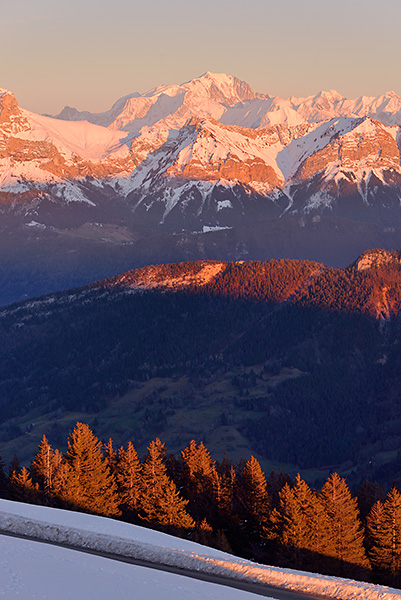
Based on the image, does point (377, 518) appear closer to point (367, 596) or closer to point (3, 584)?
point (367, 596)

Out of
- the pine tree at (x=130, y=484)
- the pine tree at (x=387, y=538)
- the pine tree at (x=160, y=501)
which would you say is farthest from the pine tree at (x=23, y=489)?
the pine tree at (x=387, y=538)

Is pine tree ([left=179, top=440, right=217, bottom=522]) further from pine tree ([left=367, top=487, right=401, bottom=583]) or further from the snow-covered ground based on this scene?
the snow-covered ground

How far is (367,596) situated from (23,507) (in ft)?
89.0

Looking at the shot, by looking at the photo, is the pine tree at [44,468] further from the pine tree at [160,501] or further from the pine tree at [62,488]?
the pine tree at [160,501]

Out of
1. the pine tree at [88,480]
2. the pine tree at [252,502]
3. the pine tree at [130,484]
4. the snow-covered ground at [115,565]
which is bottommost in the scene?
the pine tree at [252,502]

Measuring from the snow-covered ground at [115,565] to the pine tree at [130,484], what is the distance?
2554cm

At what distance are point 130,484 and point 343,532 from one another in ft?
77.5

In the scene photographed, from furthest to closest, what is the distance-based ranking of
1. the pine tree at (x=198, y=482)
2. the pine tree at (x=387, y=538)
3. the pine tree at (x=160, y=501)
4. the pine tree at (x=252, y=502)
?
the pine tree at (x=198, y=482) → the pine tree at (x=252, y=502) → the pine tree at (x=160, y=501) → the pine tree at (x=387, y=538)

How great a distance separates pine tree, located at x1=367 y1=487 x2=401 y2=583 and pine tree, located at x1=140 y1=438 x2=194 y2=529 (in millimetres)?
18524

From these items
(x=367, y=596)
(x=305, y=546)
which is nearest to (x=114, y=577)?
(x=367, y=596)

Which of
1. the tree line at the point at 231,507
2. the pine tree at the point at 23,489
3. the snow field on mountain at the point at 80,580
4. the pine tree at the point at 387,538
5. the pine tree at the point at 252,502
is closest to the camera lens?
the snow field on mountain at the point at 80,580

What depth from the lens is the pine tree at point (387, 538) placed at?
298 ft

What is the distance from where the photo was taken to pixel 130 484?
99500 mm

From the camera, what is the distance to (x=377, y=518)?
303 ft
